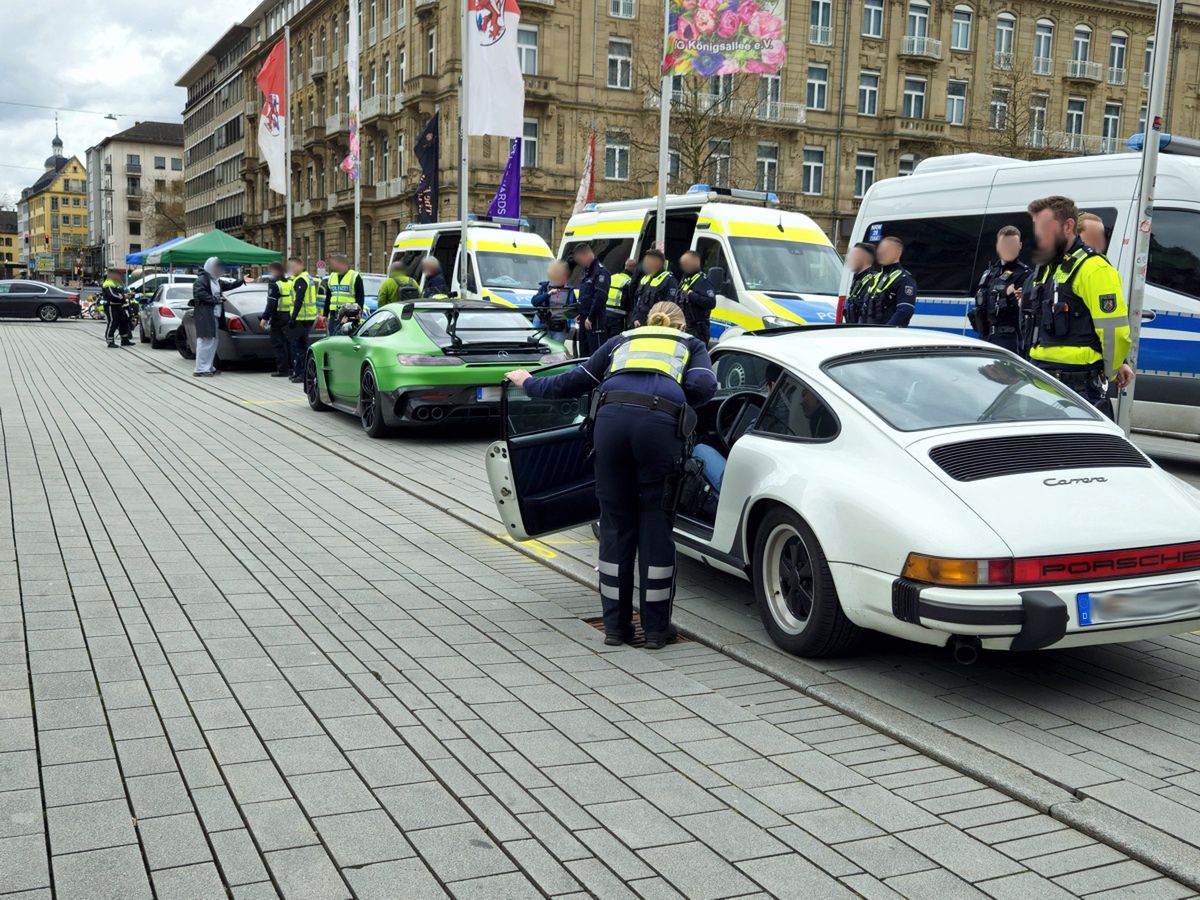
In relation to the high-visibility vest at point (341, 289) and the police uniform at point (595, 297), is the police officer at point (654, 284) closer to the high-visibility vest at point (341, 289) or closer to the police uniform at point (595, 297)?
the police uniform at point (595, 297)

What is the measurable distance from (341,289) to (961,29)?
44.2 meters

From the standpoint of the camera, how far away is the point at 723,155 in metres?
47.3

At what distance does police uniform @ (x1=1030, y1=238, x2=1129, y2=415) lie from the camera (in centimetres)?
720

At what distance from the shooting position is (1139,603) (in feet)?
15.0

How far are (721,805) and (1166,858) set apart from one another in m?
1.31

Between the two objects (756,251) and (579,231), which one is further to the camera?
(579,231)

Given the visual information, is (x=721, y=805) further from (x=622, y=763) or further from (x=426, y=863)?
(x=426, y=863)

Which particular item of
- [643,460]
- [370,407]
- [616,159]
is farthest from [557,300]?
[616,159]

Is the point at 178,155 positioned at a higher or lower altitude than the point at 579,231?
higher

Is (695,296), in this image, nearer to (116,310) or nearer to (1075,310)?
(1075,310)

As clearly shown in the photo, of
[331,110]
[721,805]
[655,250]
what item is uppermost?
[331,110]

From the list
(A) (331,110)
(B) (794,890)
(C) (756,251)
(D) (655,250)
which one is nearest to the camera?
(B) (794,890)

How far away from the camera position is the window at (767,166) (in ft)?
168

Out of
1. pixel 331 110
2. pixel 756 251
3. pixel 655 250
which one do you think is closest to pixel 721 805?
pixel 655 250
